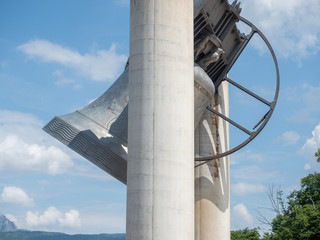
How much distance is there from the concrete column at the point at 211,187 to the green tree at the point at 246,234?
86.5 ft

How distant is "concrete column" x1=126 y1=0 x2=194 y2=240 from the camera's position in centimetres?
1499

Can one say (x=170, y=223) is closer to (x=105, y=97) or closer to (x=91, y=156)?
(x=91, y=156)

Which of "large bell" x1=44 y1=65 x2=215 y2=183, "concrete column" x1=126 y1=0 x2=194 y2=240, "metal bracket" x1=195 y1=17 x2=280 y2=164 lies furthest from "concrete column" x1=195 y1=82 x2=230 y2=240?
"concrete column" x1=126 y1=0 x2=194 y2=240

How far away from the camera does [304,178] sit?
4175 cm

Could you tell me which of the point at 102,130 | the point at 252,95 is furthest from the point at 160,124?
the point at 252,95

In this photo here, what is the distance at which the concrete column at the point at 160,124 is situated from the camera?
15.0 m

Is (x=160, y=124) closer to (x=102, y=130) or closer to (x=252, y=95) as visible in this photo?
(x=102, y=130)

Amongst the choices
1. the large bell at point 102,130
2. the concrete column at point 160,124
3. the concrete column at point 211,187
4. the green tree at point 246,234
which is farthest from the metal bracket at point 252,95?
the green tree at point 246,234

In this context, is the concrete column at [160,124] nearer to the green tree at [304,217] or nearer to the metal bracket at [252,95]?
the metal bracket at [252,95]

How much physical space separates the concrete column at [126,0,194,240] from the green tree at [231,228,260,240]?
36867 millimetres

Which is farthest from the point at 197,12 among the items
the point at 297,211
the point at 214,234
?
the point at 297,211

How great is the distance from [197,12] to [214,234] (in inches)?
391

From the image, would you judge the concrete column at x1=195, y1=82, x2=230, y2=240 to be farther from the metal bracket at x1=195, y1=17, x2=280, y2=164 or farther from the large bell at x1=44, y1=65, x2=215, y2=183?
the large bell at x1=44, y1=65, x2=215, y2=183

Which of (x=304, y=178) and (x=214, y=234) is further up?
(x=304, y=178)
